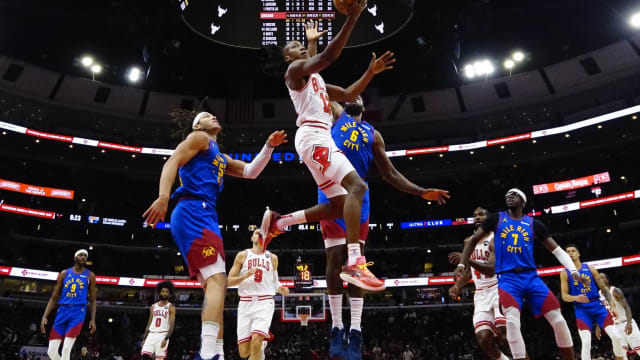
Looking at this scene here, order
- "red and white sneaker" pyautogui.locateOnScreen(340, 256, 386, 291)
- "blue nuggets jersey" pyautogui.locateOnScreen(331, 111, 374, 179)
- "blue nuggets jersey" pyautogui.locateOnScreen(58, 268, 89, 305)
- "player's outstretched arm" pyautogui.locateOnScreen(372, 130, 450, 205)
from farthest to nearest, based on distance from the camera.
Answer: "blue nuggets jersey" pyautogui.locateOnScreen(58, 268, 89, 305) < "player's outstretched arm" pyautogui.locateOnScreen(372, 130, 450, 205) < "blue nuggets jersey" pyautogui.locateOnScreen(331, 111, 374, 179) < "red and white sneaker" pyautogui.locateOnScreen(340, 256, 386, 291)

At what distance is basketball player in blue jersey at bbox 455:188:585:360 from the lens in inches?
240

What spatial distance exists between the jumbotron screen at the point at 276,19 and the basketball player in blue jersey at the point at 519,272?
10.7m

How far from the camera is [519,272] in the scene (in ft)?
20.7

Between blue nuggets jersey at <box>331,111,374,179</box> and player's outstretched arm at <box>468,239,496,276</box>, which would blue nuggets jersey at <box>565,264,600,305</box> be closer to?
player's outstretched arm at <box>468,239,496,276</box>

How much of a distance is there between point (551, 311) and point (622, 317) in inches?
228

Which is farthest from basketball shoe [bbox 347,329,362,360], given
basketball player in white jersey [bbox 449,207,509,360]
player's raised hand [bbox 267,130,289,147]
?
basketball player in white jersey [bbox 449,207,509,360]

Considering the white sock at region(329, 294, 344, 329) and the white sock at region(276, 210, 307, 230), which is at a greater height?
the white sock at region(276, 210, 307, 230)

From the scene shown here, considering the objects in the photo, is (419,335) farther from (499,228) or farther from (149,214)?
(149,214)

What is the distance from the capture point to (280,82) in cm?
3206

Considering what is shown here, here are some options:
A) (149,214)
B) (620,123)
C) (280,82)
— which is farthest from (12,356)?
(620,123)

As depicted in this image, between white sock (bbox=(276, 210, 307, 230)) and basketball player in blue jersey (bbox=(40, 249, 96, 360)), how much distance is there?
5304 mm

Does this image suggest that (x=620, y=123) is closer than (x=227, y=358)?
No

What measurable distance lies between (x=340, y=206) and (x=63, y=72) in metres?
30.8

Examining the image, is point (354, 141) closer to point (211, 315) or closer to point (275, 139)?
point (275, 139)
